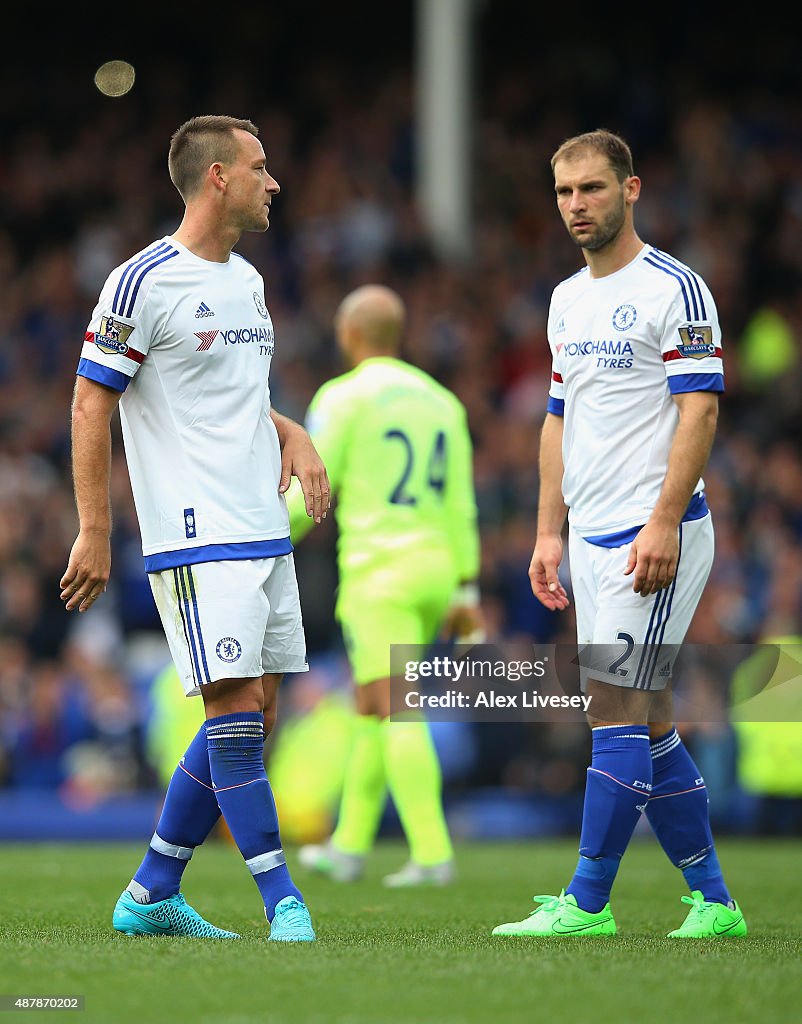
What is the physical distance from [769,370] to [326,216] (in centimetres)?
502

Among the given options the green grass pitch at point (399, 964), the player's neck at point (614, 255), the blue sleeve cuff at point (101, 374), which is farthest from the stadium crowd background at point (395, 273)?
the blue sleeve cuff at point (101, 374)

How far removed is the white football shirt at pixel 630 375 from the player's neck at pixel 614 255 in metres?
0.03

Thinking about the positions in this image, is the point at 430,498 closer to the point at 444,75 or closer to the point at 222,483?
the point at 222,483

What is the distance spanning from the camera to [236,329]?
4.80 metres

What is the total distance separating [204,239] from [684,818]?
223 centimetres

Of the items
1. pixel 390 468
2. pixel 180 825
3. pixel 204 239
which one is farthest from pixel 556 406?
pixel 390 468

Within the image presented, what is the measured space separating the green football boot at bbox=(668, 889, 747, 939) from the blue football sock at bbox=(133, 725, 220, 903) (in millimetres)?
1435

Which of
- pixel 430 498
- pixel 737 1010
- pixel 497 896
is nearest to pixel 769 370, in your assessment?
pixel 430 498

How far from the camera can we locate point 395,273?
56.6 ft

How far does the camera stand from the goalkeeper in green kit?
725 cm

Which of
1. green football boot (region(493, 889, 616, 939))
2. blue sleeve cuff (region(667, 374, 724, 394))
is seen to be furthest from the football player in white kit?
blue sleeve cuff (region(667, 374, 724, 394))

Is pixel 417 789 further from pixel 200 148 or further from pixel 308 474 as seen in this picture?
pixel 200 148

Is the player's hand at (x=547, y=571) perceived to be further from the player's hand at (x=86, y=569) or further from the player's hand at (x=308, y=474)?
the player's hand at (x=86, y=569)

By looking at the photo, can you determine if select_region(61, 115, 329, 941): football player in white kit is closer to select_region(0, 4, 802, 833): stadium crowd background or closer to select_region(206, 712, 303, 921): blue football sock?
select_region(206, 712, 303, 921): blue football sock
